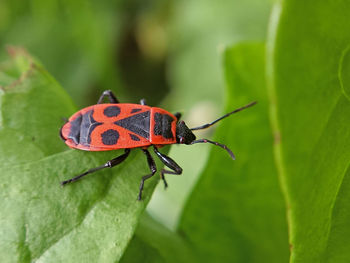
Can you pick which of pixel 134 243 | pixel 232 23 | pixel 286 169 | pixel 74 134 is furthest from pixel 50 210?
pixel 232 23

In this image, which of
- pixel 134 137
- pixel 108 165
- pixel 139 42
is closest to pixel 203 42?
pixel 139 42

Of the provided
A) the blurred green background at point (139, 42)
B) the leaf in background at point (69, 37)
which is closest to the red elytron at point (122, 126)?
the blurred green background at point (139, 42)

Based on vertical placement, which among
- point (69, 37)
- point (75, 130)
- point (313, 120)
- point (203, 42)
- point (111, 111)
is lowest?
point (69, 37)

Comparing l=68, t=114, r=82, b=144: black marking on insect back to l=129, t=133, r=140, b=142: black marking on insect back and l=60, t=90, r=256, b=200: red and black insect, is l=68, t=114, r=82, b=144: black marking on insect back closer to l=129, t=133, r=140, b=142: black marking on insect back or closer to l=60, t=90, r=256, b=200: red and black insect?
l=60, t=90, r=256, b=200: red and black insect

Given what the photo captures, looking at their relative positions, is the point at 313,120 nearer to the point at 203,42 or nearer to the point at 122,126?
the point at 122,126

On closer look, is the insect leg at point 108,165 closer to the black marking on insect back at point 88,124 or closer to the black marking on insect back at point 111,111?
the black marking on insect back at point 88,124

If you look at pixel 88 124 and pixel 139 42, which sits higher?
pixel 88 124
